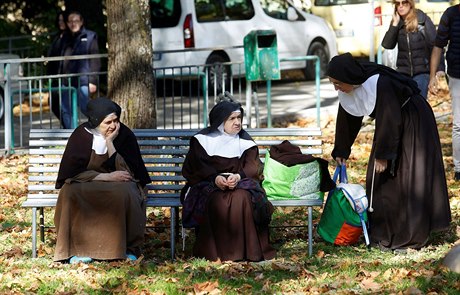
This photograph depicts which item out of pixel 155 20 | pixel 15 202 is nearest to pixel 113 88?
pixel 15 202

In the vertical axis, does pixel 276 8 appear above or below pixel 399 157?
above

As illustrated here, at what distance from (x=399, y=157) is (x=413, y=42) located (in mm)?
3332

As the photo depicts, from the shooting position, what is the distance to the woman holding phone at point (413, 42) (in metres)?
12.9

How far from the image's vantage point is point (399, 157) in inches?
388

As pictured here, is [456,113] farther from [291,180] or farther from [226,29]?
[226,29]

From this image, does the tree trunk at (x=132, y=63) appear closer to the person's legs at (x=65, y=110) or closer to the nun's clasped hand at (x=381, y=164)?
the person's legs at (x=65, y=110)

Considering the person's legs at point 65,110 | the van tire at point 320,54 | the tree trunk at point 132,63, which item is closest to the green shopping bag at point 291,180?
the tree trunk at point 132,63

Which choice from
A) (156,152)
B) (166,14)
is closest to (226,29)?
(166,14)

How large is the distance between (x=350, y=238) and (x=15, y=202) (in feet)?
12.4

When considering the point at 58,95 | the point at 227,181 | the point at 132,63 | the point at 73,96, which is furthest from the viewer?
the point at 58,95

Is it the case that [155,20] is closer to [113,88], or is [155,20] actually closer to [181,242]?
[113,88]

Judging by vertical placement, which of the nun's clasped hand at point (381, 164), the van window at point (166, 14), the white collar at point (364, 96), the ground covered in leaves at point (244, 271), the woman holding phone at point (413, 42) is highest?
the van window at point (166, 14)

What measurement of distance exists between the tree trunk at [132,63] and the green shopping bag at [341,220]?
12.0 ft

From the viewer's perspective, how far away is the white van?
68.0 feet
